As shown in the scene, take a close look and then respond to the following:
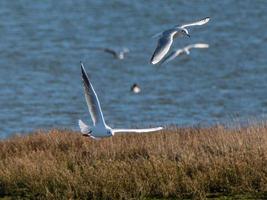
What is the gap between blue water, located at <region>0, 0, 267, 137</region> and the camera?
87.4ft

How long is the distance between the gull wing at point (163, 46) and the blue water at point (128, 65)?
7.15 m

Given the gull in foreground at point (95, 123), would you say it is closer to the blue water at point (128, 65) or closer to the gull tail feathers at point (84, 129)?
the gull tail feathers at point (84, 129)

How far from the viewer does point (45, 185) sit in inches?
527

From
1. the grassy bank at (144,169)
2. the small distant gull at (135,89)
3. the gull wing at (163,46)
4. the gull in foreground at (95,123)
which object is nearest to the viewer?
the grassy bank at (144,169)

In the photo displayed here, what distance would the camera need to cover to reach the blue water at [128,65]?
26.6m

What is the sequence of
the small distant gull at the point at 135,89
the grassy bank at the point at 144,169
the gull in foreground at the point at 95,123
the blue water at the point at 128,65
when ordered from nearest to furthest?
the grassy bank at the point at 144,169
the gull in foreground at the point at 95,123
the blue water at the point at 128,65
the small distant gull at the point at 135,89

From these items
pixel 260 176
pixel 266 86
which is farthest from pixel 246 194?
pixel 266 86

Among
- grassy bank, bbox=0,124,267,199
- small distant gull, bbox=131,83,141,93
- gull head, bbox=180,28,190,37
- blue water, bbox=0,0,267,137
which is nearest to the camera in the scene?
grassy bank, bbox=0,124,267,199

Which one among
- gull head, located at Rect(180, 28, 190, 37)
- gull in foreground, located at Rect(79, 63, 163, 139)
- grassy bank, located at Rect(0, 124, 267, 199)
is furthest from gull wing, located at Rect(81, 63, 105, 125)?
gull head, located at Rect(180, 28, 190, 37)

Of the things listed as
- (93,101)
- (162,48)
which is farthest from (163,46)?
(93,101)

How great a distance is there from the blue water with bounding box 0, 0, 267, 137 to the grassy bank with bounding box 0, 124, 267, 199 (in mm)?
7056

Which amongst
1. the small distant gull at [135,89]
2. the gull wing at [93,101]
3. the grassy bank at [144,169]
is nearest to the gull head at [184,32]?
the grassy bank at [144,169]

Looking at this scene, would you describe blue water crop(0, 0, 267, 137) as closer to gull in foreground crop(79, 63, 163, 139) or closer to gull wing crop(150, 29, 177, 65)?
gull wing crop(150, 29, 177, 65)

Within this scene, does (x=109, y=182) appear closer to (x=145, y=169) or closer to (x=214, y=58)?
(x=145, y=169)
